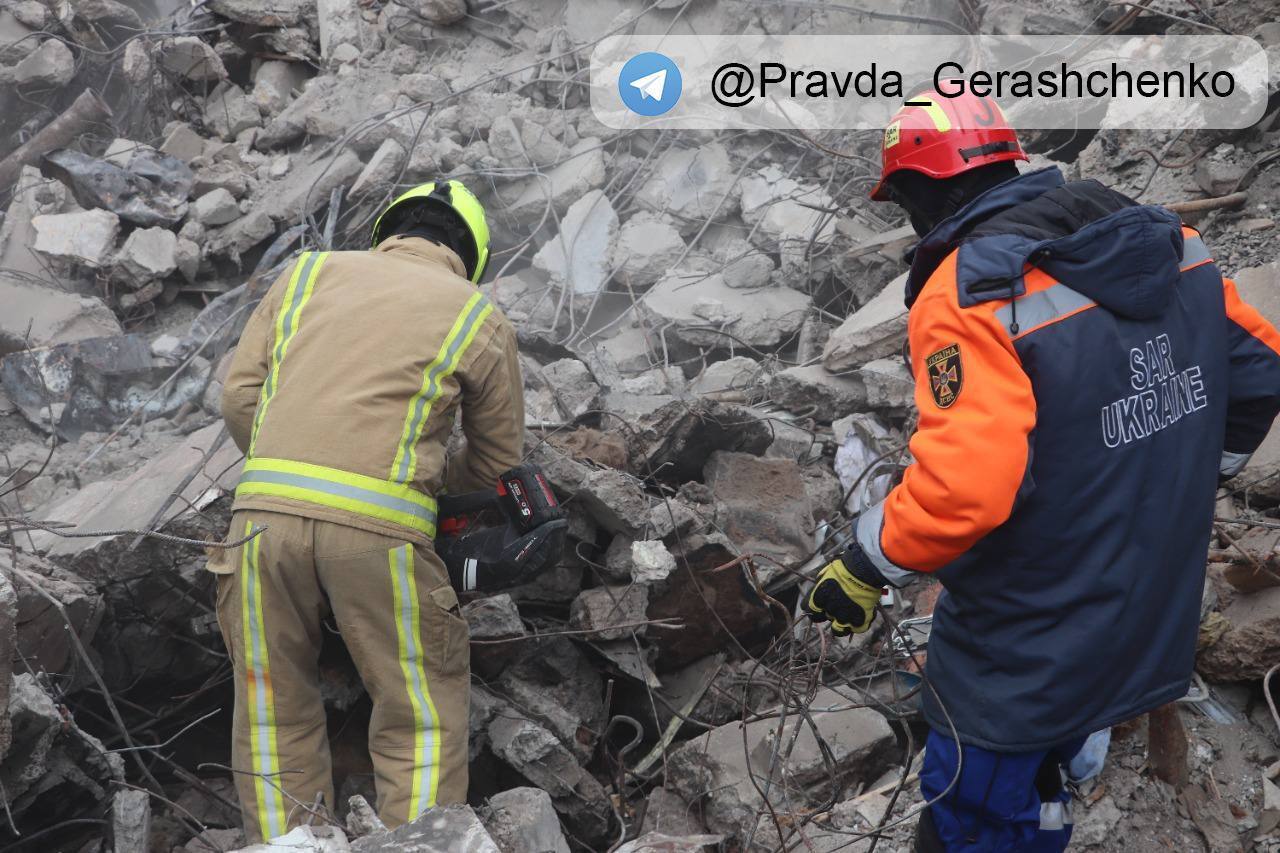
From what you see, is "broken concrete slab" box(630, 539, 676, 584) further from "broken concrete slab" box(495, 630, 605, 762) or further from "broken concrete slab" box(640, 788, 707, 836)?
"broken concrete slab" box(640, 788, 707, 836)

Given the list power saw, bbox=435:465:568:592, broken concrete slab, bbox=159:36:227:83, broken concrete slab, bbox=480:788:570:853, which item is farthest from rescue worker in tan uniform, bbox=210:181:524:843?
broken concrete slab, bbox=159:36:227:83

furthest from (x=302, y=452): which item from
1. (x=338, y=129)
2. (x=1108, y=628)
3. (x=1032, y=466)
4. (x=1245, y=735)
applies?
(x=338, y=129)

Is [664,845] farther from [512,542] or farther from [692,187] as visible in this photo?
[692,187]

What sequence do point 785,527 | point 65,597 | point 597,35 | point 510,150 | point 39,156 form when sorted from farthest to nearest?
point 597,35 → point 39,156 → point 510,150 → point 785,527 → point 65,597

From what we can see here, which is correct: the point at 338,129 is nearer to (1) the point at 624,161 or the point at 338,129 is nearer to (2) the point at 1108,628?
(1) the point at 624,161

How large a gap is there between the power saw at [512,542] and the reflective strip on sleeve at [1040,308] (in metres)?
1.50

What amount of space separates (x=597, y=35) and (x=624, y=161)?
53.9 inches

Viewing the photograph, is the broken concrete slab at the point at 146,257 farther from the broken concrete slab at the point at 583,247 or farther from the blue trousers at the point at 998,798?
the blue trousers at the point at 998,798

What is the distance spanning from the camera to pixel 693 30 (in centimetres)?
703

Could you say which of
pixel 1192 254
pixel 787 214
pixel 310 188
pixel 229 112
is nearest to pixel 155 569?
pixel 1192 254

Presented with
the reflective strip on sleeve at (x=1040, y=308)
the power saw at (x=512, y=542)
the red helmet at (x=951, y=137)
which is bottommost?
the power saw at (x=512, y=542)

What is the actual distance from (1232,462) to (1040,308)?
93 cm

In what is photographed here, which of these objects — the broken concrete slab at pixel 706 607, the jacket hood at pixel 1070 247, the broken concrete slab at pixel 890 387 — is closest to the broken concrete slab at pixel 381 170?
the broken concrete slab at pixel 890 387

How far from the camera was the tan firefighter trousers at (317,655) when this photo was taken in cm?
276
